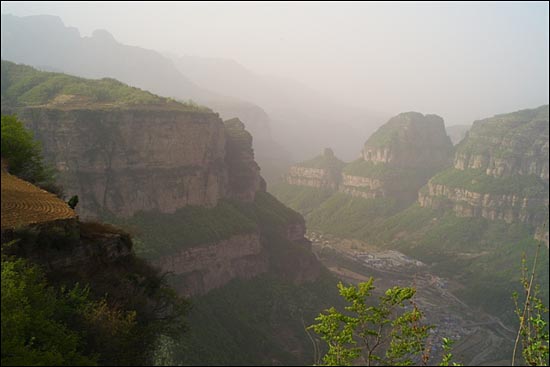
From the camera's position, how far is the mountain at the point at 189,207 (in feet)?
197

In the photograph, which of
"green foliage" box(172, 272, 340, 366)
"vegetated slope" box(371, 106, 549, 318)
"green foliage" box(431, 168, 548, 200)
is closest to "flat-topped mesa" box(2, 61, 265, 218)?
"green foliage" box(172, 272, 340, 366)

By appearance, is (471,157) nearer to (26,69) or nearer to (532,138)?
(532,138)

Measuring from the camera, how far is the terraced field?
18.0 m

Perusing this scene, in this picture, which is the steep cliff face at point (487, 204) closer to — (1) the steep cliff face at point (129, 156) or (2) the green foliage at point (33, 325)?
(1) the steep cliff face at point (129, 156)

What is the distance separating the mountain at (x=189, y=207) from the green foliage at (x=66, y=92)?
223 millimetres

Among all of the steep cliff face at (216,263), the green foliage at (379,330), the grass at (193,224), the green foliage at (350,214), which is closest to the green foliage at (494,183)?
the green foliage at (350,214)

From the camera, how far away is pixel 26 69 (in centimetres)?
9175

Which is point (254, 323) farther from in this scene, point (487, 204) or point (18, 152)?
point (487, 204)

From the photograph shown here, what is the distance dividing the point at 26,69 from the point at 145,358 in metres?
90.1

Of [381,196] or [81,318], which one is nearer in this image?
[81,318]

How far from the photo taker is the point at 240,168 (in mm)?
85500

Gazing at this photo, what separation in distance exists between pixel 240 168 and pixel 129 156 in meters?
24.8

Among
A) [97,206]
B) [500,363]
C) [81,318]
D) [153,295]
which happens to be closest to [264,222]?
[97,206]

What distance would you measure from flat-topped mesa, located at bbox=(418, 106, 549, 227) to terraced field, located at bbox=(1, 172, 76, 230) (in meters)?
151
